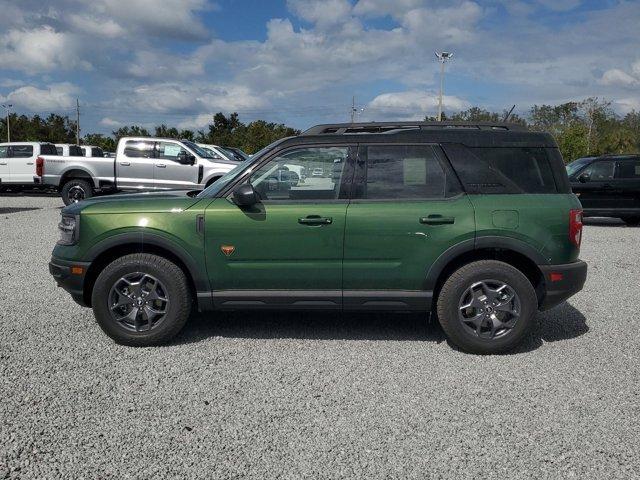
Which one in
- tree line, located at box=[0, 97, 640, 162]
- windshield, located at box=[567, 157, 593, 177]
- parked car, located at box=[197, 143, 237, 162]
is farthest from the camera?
tree line, located at box=[0, 97, 640, 162]

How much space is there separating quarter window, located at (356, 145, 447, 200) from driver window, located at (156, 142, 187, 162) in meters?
11.4

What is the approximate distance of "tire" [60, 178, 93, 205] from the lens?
49.9 feet

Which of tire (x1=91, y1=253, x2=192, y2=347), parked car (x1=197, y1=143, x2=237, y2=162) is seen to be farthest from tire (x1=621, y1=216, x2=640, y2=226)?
tire (x1=91, y1=253, x2=192, y2=347)

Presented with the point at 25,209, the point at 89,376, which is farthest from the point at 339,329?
the point at 25,209

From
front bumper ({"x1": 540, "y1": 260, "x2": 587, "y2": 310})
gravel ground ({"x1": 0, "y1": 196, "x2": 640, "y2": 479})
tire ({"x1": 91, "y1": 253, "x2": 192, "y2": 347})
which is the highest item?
front bumper ({"x1": 540, "y1": 260, "x2": 587, "y2": 310})

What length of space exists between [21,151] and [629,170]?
18134 millimetres

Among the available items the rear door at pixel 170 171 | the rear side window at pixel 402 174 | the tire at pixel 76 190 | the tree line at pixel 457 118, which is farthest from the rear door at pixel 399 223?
the tree line at pixel 457 118

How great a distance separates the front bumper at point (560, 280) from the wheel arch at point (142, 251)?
8.92ft

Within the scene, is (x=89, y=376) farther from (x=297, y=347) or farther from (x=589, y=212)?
(x=589, y=212)

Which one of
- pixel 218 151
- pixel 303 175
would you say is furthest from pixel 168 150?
pixel 303 175

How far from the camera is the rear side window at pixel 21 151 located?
1866cm

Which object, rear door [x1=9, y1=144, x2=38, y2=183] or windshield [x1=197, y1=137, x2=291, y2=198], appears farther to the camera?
rear door [x1=9, y1=144, x2=38, y2=183]

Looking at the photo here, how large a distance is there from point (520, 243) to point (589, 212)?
32.2ft

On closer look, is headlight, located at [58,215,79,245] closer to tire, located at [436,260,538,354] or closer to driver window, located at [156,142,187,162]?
tire, located at [436,260,538,354]
